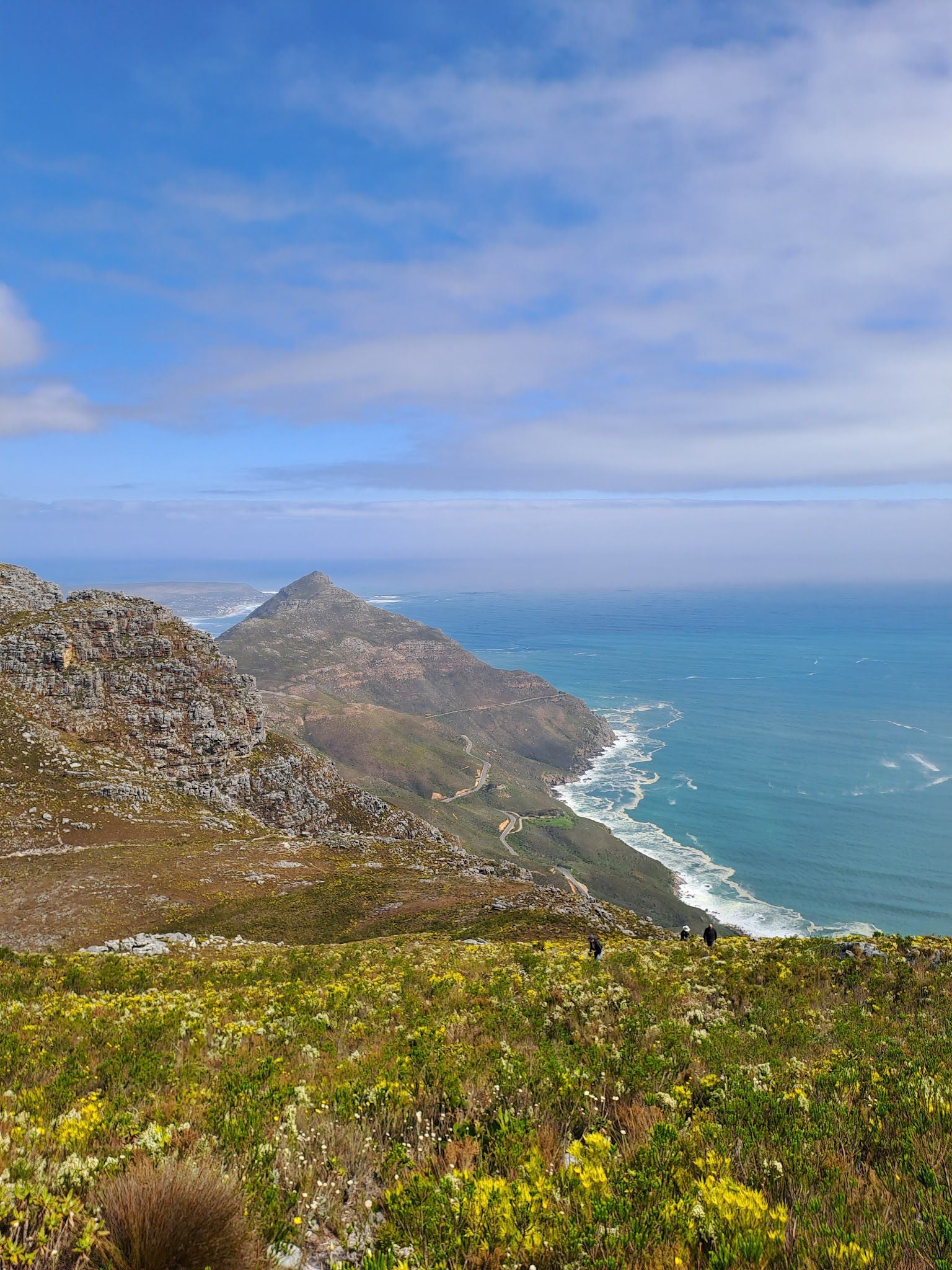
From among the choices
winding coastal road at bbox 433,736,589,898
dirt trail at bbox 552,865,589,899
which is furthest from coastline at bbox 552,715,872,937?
winding coastal road at bbox 433,736,589,898

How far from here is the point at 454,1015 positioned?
40.3 ft

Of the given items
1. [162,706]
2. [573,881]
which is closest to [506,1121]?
[162,706]

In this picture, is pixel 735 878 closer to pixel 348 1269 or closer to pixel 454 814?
pixel 454 814

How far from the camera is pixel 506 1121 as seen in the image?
6.93 metres

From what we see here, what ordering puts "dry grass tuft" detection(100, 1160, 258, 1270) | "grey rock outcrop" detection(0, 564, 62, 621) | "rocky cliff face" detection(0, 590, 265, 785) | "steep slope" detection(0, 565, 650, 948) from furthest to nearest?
1. "grey rock outcrop" detection(0, 564, 62, 621)
2. "rocky cliff face" detection(0, 590, 265, 785)
3. "steep slope" detection(0, 565, 650, 948)
4. "dry grass tuft" detection(100, 1160, 258, 1270)

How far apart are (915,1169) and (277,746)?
80.6 metres

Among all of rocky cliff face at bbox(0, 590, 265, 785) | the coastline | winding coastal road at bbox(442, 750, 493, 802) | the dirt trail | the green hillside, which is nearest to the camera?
the green hillside

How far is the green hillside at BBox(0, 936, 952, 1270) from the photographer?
4.78 meters

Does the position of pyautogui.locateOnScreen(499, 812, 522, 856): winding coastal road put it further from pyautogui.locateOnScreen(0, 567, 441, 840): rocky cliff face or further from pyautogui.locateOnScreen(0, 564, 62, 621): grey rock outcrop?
pyautogui.locateOnScreen(0, 564, 62, 621): grey rock outcrop

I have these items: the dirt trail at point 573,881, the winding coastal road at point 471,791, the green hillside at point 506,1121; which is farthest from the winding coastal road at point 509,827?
the green hillside at point 506,1121

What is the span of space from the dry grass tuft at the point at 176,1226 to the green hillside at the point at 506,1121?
166mm

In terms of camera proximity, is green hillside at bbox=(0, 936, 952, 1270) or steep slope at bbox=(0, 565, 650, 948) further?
steep slope at bbox=(0, 565, 650, 948)

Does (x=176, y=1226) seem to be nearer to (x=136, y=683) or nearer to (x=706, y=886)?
(x=136, y=683)

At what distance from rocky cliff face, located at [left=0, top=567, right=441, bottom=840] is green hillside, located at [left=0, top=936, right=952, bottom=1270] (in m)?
56.4
